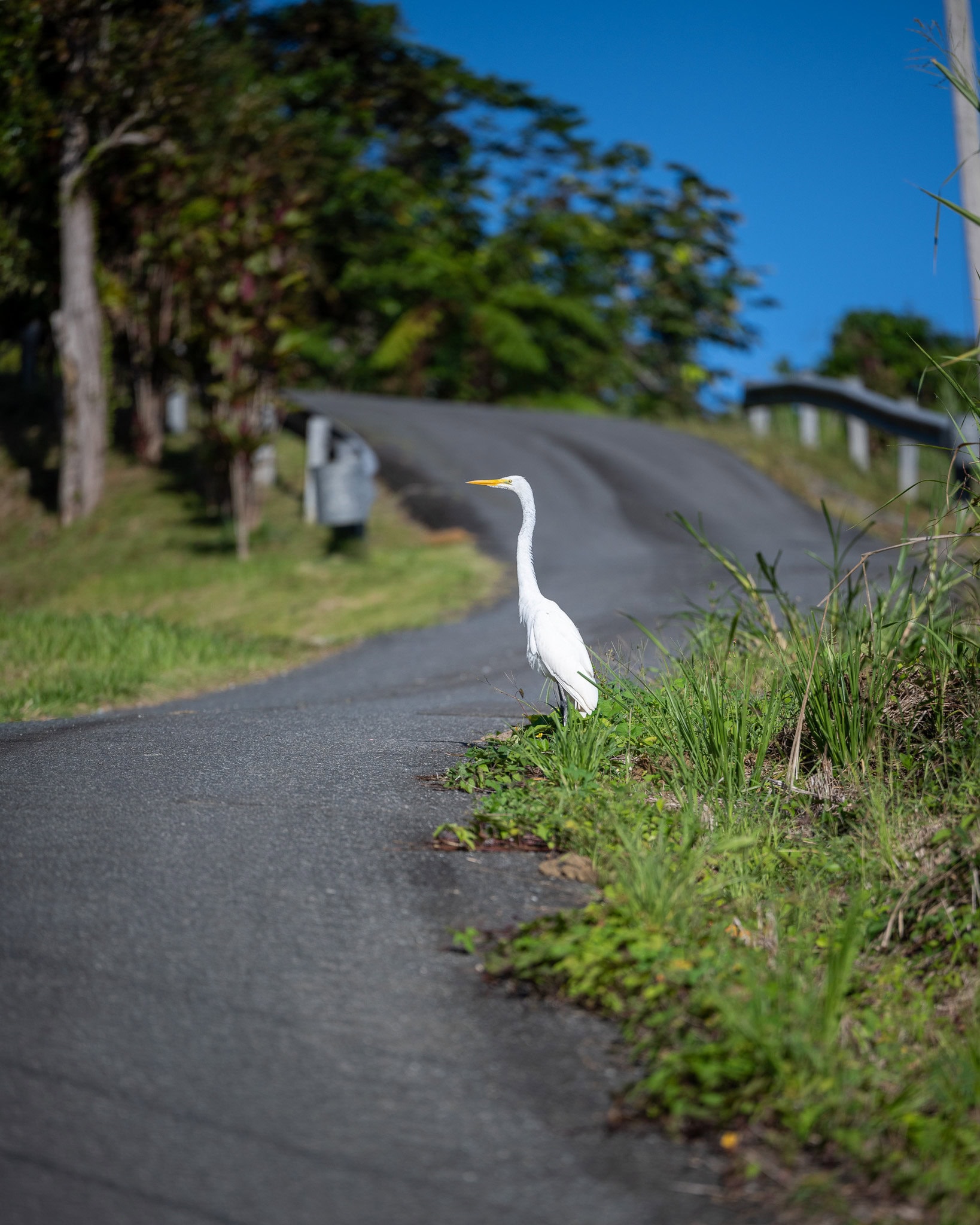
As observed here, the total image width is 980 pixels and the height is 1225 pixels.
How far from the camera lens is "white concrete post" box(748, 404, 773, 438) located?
19.0 metres

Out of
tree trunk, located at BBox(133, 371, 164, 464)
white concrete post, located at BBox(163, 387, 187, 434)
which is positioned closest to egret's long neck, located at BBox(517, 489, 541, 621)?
tree trunk, located at BBox(133, 371, 164, 464)

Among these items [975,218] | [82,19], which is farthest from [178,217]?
[975,218]

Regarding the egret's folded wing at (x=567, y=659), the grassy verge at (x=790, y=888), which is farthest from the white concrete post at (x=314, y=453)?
the egret's folded wing at (x=567, y=659)

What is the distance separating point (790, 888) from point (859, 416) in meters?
12.4

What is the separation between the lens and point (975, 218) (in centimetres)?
454

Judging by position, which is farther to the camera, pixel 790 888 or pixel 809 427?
pixel 809 427

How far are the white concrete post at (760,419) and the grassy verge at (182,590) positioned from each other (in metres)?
6.72

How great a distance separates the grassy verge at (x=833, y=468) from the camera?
1483cm

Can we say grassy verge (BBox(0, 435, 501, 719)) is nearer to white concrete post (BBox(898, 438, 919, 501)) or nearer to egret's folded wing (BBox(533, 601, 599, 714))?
egret's folded wing (BBox(533, 601, 599, 714))

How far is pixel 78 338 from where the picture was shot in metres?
16.6

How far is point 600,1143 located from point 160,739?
12.8 feet

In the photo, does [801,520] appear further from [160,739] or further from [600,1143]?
[600,1143]

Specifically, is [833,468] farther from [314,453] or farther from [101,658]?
[101,658]

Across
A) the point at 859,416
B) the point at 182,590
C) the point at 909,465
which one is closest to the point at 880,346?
the point at 859,416
